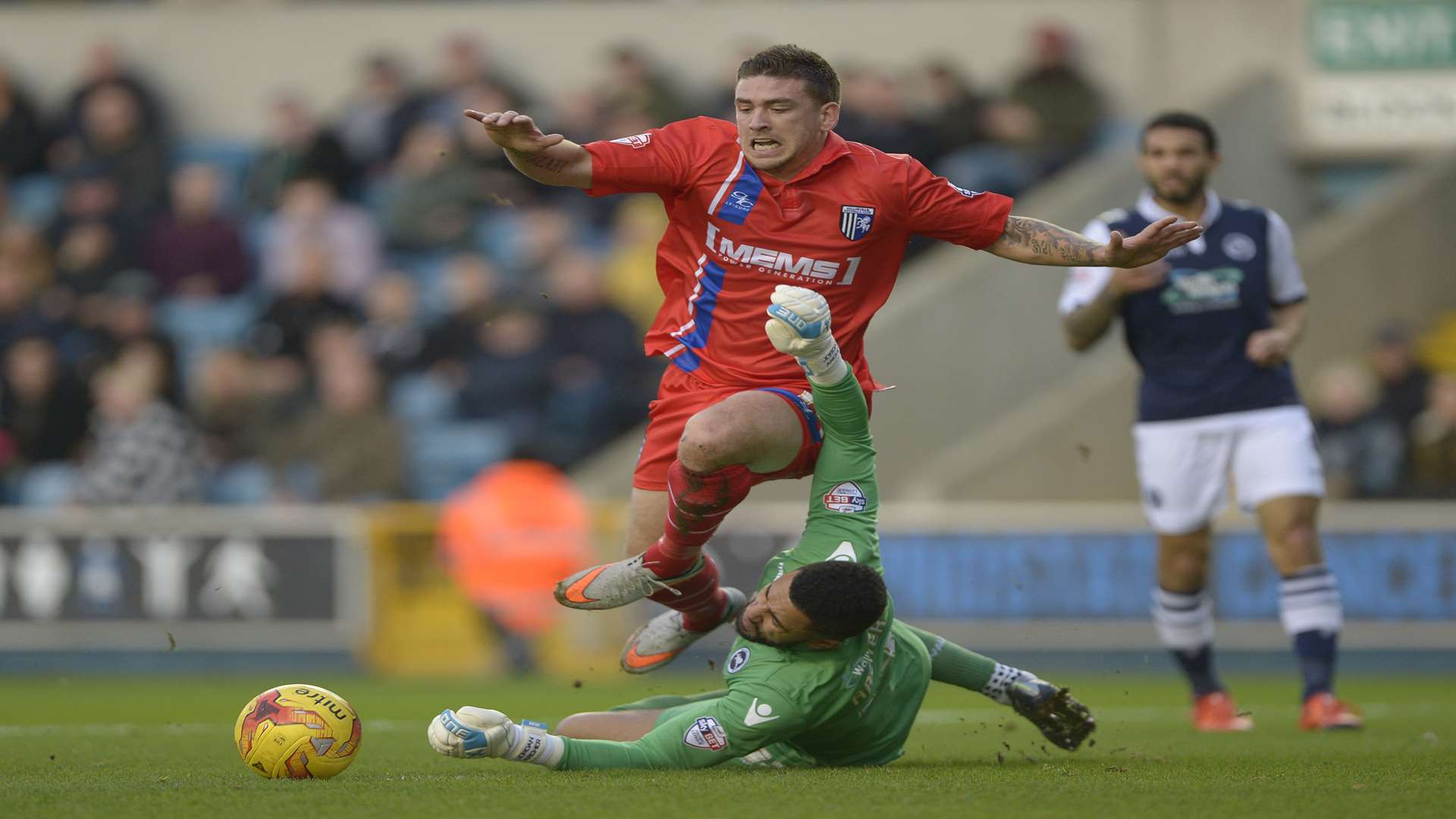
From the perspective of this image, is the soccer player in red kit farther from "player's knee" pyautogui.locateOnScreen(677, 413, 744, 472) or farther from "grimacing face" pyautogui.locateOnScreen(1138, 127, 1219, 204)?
"grimacing face" pyautogui.locateOnScreen(1138, 127, 1219, 204)

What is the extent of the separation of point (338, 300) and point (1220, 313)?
8066 mm

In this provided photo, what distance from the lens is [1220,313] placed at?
7.94 metres

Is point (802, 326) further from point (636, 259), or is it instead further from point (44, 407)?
point (44, 407)

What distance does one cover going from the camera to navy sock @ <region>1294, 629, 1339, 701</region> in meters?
7.76

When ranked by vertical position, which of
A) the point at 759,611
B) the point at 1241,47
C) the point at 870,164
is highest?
the point at 1241,47

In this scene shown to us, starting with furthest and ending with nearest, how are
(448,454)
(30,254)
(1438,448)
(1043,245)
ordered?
(30,254) < (448,454) < (1438,448) < (1043,245)

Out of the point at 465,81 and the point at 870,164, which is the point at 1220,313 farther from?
the point at 465,81

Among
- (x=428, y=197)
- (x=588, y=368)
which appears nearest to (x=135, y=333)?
(x=428, y=197)

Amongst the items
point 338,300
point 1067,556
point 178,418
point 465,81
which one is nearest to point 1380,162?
point 1067,556

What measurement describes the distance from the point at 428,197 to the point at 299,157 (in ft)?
3.79

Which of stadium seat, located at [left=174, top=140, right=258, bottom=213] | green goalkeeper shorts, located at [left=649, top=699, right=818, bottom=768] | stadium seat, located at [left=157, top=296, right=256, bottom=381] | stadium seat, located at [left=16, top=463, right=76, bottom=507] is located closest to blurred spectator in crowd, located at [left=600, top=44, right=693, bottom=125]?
stadium seat, located at [left=157, top=296, right=256, bottom=381]

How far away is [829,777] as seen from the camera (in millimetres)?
5656

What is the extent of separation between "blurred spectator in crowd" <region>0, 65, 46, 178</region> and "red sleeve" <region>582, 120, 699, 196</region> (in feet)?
38.1

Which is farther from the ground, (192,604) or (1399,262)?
(1399,262)
